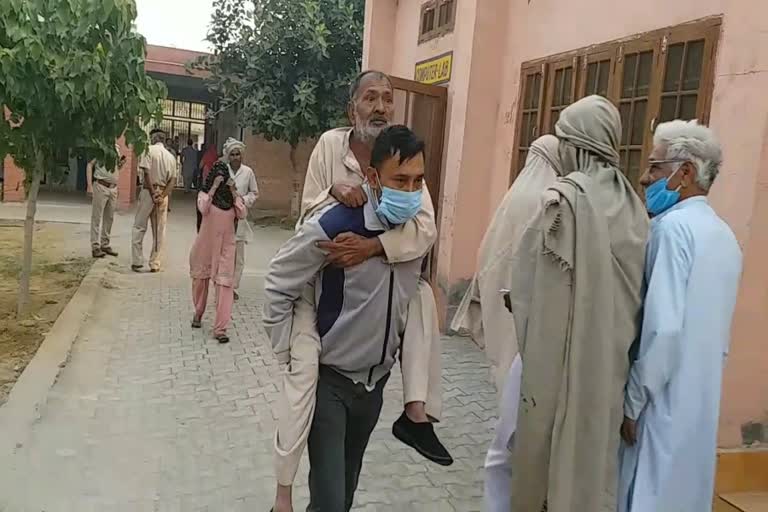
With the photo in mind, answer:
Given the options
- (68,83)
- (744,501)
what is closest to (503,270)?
(744,501)

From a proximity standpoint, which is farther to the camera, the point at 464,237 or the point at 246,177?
the point at 246,177

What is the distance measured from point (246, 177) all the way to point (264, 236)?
8.02 m

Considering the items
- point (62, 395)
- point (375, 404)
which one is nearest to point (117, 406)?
point (62, 395)

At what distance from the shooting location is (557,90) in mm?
6008

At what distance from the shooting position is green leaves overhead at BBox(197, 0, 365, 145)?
15.7 m

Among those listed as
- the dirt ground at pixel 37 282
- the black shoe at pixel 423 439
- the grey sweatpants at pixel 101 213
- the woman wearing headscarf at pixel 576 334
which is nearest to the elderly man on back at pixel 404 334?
the black shoe at pixel 423 439

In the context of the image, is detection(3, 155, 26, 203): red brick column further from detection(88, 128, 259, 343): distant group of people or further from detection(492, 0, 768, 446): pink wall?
detection(492, 0, 768, 446): pink wall

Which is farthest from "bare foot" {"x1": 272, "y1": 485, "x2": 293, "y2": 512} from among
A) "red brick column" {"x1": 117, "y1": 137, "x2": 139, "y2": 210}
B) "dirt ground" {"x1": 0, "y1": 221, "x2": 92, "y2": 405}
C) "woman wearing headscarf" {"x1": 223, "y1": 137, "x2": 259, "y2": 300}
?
"red brick column" {"x1": 117, "y1": 137, "x2": 139, "y2": 210}

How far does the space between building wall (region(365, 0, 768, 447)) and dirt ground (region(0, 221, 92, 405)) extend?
3972mm

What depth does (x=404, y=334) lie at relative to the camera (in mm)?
2713

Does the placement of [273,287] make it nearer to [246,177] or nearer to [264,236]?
[246,177]

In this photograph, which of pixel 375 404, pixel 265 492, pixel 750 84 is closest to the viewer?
pixel 375 404

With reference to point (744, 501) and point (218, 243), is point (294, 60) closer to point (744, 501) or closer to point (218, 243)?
point (218, 243)

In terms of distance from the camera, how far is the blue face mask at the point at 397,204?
251cm
